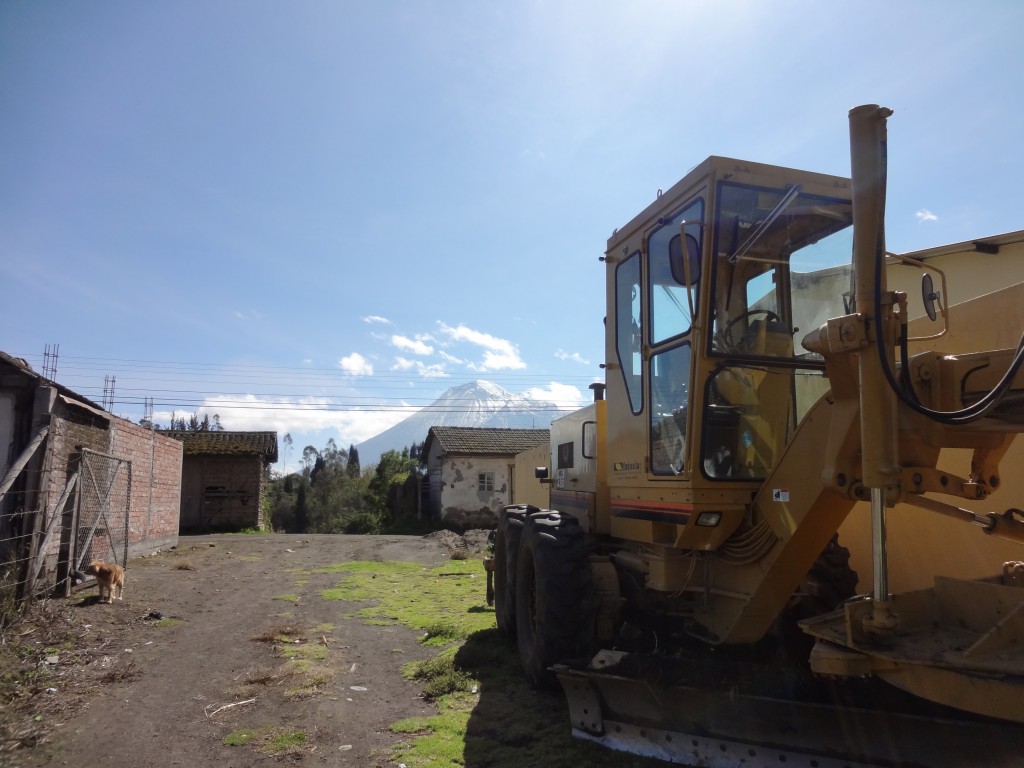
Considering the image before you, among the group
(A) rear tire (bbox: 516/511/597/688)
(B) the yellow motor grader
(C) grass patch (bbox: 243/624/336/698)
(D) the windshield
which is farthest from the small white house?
(D) the windshield

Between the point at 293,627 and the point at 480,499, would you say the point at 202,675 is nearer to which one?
the point at 293,627

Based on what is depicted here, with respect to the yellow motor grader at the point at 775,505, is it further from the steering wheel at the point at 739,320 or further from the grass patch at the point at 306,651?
the grass patch at the point at 306,651

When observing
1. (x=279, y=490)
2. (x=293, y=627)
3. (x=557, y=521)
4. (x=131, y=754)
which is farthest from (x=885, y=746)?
(x=279, y=490)

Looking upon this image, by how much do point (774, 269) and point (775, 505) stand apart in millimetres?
1634

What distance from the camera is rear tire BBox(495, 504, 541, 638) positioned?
664 cm

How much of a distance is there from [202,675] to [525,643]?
3.09 metres

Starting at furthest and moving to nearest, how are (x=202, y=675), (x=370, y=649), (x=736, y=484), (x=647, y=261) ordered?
(x=370, y=649) → (x=202, y=675) → (x=647, y=261) → (x=736, y=484)

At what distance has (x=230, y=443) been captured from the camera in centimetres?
3159

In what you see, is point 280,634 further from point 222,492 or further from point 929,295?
point 222,492

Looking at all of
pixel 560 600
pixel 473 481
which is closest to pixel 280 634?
pixel 560 600

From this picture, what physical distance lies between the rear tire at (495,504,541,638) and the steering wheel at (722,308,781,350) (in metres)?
2.88

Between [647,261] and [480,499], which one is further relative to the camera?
[480,499]

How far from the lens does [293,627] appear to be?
28.4ft

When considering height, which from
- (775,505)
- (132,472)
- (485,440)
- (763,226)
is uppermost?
(485,440)
